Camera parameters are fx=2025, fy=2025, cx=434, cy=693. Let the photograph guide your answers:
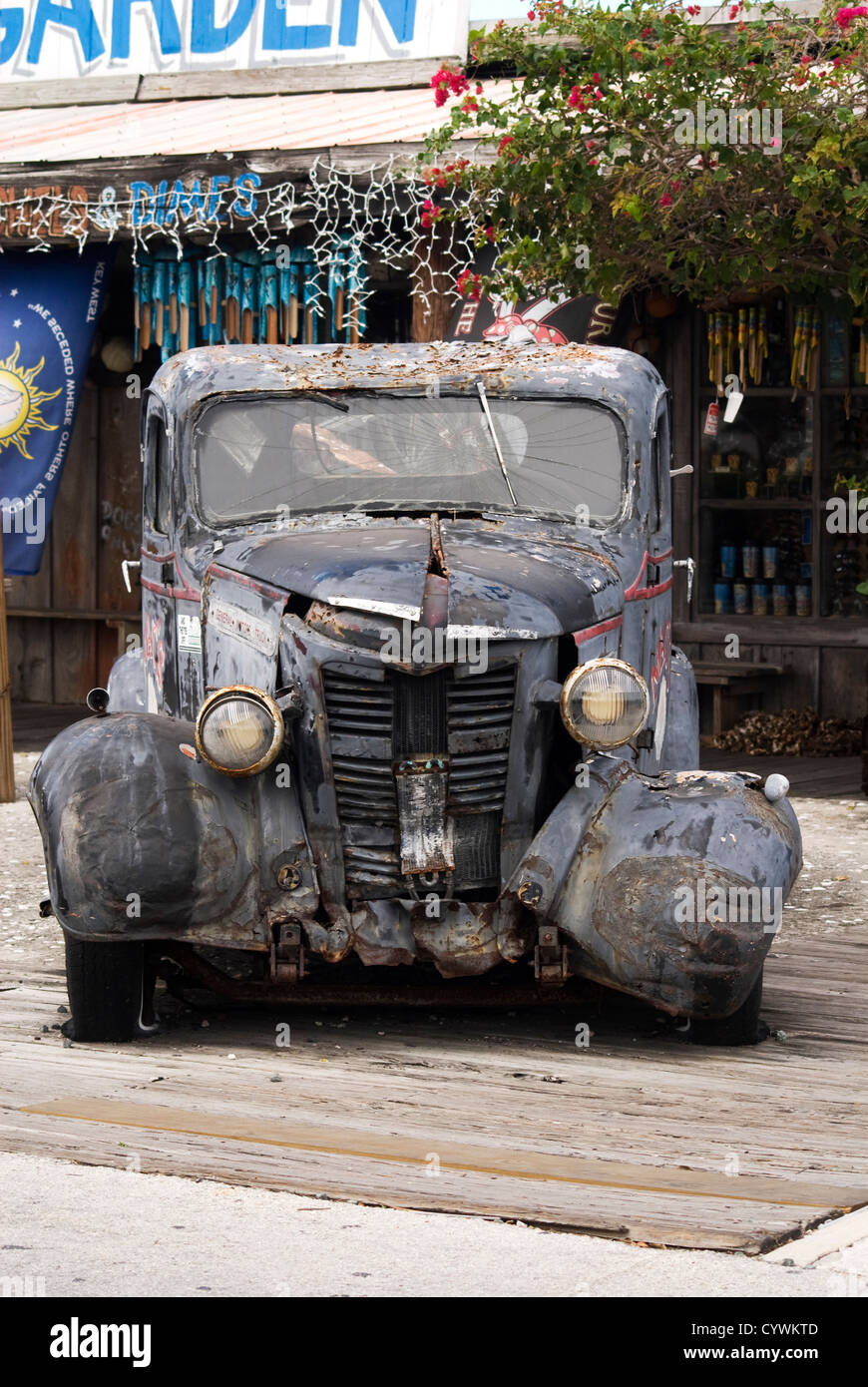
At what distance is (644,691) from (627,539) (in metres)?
0.93

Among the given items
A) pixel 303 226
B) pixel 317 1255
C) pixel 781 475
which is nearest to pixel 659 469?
pixel 317 1255

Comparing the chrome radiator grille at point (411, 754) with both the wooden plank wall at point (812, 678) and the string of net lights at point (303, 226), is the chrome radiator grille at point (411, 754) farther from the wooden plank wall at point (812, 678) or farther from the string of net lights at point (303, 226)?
the wooden plank wall at point (812, 678)

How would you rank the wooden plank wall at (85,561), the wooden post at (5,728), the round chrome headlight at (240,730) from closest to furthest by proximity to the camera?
the round chrome headlight at (240,730)
the wooden post at (5,728)
the wooden plank wall at (85,561)

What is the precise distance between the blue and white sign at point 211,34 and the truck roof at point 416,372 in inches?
252

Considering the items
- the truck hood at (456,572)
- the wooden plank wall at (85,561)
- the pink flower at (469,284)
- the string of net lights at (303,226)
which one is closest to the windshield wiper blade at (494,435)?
the truck hood at (456,572)

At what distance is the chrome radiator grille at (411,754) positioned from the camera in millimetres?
6012

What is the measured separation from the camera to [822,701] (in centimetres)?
1345

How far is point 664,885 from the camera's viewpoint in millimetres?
5844

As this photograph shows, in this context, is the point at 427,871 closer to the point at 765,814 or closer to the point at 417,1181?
the point at 765,814

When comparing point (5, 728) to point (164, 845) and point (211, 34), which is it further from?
point (164, 845)

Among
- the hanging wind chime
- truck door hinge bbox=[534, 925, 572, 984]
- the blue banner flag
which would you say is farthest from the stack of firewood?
truck door hinge bbox=[534, 925, 572, 984]

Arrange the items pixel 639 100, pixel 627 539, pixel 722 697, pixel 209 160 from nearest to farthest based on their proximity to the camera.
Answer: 1. pixel 627 539
2. pixel 639 100
3. pixel 209 160
4. pixel 722 697

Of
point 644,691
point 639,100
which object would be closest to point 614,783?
point 644,691

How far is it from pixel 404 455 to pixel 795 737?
22.5 feet
